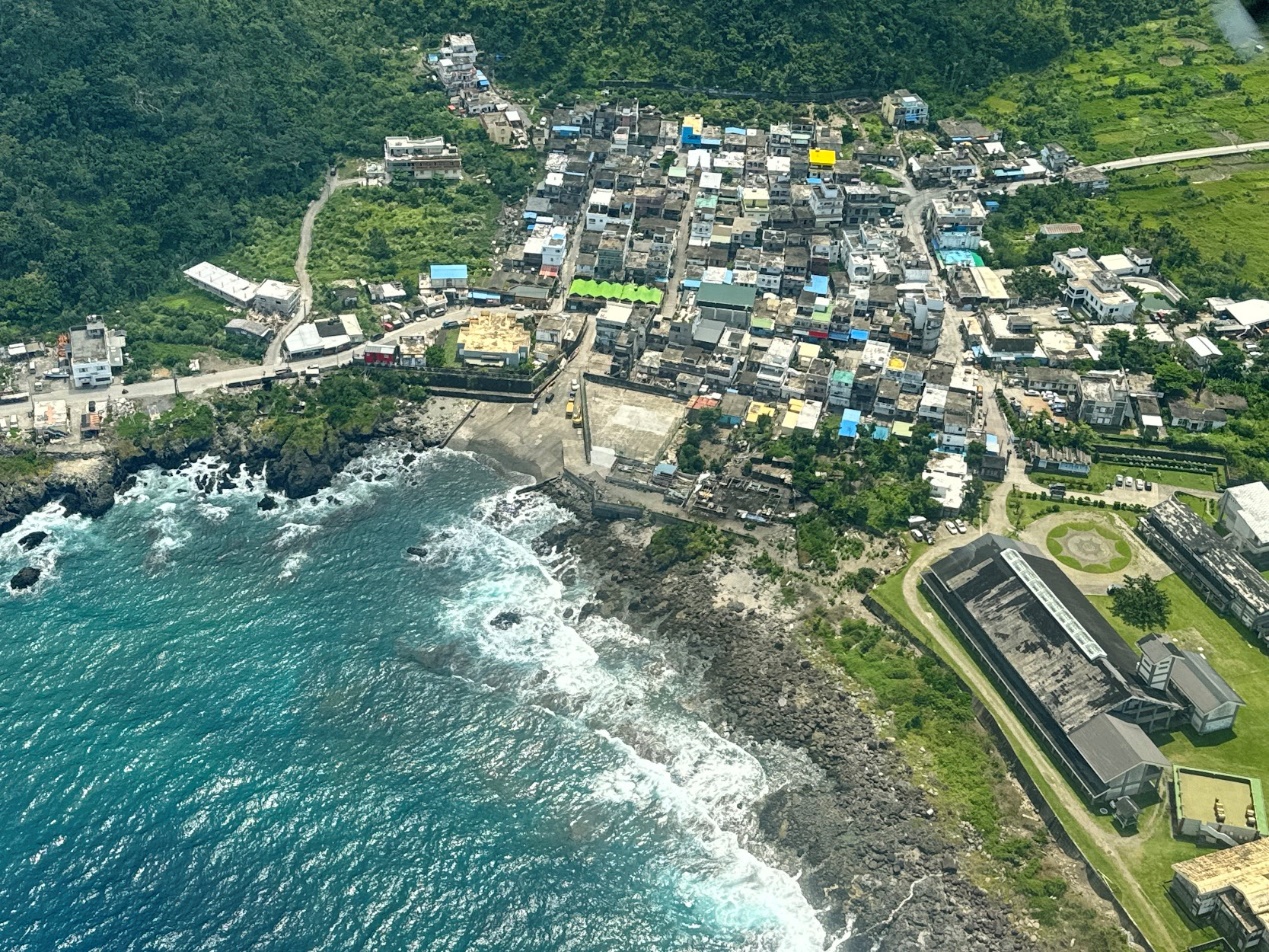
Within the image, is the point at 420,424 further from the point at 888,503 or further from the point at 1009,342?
the point at 1009,342

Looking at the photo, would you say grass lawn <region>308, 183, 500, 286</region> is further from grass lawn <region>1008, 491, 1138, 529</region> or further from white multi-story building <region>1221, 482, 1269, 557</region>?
white multi-story building <region>1221, 482, 1269, 557</region>

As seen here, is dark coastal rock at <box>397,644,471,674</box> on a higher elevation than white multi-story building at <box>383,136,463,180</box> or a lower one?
lower

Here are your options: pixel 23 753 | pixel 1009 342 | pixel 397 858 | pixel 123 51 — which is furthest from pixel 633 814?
pixel 123 51

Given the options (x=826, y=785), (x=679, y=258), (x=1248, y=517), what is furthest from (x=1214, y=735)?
(x=679, y=258)

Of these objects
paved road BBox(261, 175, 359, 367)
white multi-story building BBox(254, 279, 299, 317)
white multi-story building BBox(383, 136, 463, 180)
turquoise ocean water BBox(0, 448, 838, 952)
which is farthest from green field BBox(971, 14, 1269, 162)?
turquoise ocean water BBox(0, 448, 838, 952)

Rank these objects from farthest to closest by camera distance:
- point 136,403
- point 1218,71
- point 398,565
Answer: point 1218,71 → point 136,403 → point 398,565

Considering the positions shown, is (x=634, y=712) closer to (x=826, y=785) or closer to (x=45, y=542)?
(x=826, y=785)
